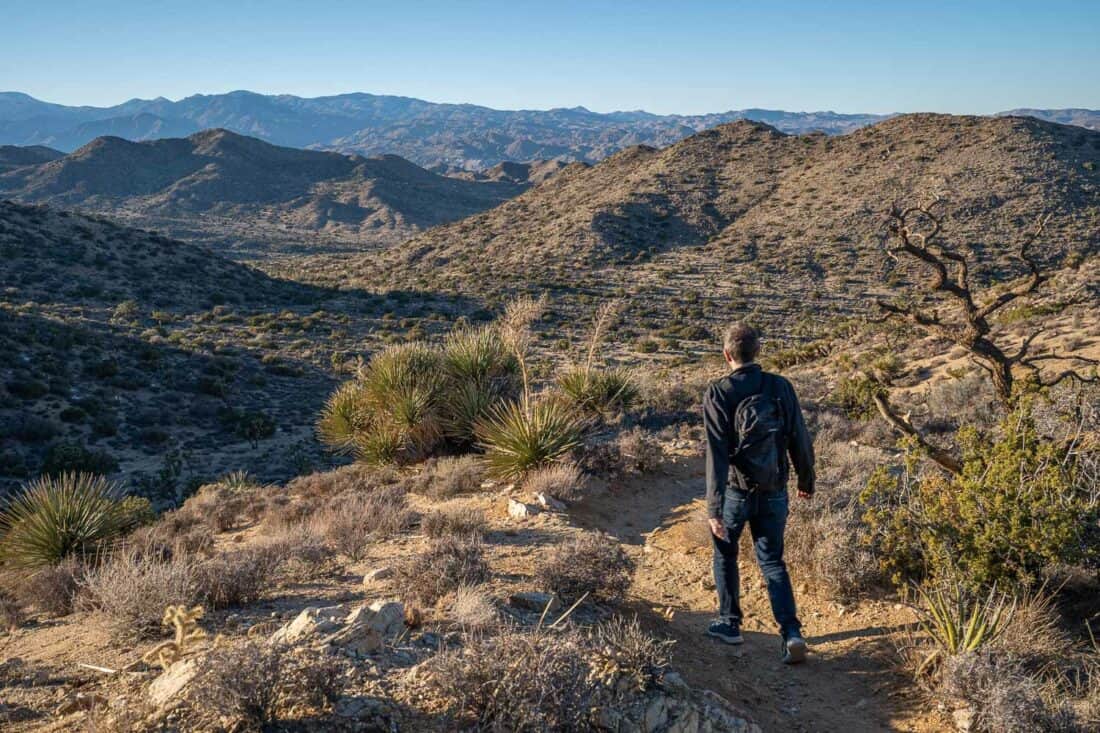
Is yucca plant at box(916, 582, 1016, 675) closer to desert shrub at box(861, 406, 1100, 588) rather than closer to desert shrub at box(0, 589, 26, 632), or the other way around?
desert shrub at box(861, 406, 1100, 588)

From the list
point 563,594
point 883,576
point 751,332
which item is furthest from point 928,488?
point 563,594

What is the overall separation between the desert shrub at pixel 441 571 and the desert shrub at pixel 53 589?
2529 millimetres

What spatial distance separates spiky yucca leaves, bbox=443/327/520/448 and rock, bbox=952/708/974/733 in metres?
6.58

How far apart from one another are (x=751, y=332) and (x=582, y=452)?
4.27 meters

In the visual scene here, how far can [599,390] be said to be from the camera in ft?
36.0

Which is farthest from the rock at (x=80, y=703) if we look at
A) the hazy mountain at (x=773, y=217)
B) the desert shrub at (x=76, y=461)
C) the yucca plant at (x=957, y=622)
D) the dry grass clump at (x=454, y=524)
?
the hazy mountain at (x=773, y=217)

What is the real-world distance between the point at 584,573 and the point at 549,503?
93.1 inches

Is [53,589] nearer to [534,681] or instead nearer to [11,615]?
[11,615]

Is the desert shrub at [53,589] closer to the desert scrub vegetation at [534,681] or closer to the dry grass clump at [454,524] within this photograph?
the dry grass clump at [454,524]

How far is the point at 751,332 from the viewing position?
4.16 metres

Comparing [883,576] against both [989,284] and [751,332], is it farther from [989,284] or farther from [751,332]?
[989,284]

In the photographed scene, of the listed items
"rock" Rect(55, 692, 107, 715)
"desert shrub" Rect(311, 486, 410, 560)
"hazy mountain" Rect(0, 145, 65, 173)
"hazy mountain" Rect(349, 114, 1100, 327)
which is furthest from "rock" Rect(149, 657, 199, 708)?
"hazy mountain" Rect(0, 145, 65, 173)

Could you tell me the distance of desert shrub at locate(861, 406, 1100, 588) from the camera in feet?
14.1

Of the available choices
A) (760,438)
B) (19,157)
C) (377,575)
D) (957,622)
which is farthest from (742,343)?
(19,157)
